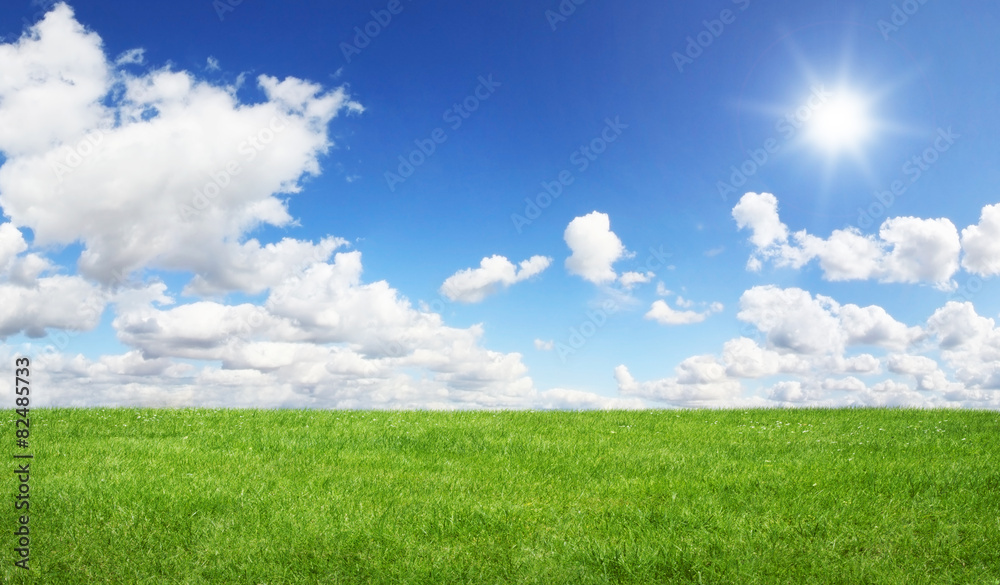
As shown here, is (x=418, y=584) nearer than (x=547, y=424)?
Yes

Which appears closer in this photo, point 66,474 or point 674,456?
point 66,474

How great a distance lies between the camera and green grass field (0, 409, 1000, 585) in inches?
325

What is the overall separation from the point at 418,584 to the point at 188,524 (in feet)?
14.0

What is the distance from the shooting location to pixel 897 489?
11.0 meters

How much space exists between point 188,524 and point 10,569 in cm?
217

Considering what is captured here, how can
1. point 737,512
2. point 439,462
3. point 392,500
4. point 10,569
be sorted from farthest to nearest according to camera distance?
point 439,462 < point 392,500 < point 737,512 < point 10,569

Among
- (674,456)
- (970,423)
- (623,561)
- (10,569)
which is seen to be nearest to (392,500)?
(623,561)

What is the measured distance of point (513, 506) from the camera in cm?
1047

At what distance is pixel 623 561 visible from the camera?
8.08 metres

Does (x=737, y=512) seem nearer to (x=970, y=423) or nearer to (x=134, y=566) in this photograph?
(x=134, y=566)

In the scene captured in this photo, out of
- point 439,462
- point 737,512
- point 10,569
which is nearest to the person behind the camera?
point 10,569

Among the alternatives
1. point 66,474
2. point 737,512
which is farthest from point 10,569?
point 737,512

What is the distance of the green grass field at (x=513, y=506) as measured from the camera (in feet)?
27.1

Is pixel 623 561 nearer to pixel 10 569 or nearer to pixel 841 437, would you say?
pixel 10 569
